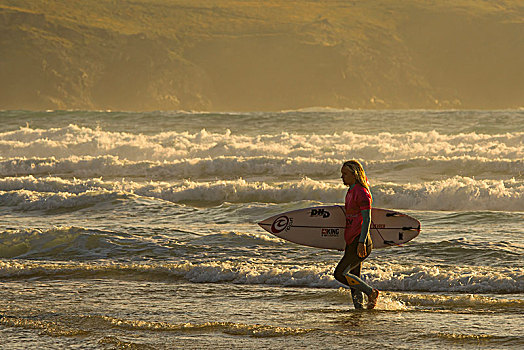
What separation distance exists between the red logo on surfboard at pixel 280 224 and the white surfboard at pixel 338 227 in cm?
13

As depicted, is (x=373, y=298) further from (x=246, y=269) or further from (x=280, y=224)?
(x=246, y=269)

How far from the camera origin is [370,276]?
378 inches

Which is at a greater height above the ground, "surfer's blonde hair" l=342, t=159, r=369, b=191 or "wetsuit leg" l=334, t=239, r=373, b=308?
"surfer's blonde hair" l=342, t=159, r=369, b=191

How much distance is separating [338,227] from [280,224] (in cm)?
94

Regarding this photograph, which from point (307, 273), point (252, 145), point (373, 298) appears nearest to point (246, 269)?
point (307, 273)

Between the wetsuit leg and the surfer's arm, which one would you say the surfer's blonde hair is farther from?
Answer: the wetsuit leg

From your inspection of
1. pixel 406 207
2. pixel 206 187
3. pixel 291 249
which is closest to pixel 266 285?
pixel 291 249

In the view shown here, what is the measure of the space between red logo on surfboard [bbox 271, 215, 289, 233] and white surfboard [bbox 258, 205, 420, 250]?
0.13 m

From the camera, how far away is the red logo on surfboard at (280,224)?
955 cm

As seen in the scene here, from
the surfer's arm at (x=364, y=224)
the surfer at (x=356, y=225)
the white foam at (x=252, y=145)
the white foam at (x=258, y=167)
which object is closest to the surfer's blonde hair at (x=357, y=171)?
the surfer at (x=356, y=225)

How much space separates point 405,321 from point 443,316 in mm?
479

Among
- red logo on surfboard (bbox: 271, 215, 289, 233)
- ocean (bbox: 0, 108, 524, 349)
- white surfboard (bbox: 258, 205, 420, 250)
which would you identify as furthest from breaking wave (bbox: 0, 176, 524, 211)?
white surfboard (bbox: 258, 205, 420, 250)

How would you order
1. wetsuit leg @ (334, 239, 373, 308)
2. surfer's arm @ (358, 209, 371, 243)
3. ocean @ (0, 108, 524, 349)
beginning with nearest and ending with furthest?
ocean @ (0, 108, 524, 349) < surfer's arm @ (358, 209, 371, 243) < wetsuit leg @ (334, 239, 373, 308)

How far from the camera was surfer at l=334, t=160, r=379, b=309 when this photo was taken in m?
7.48
